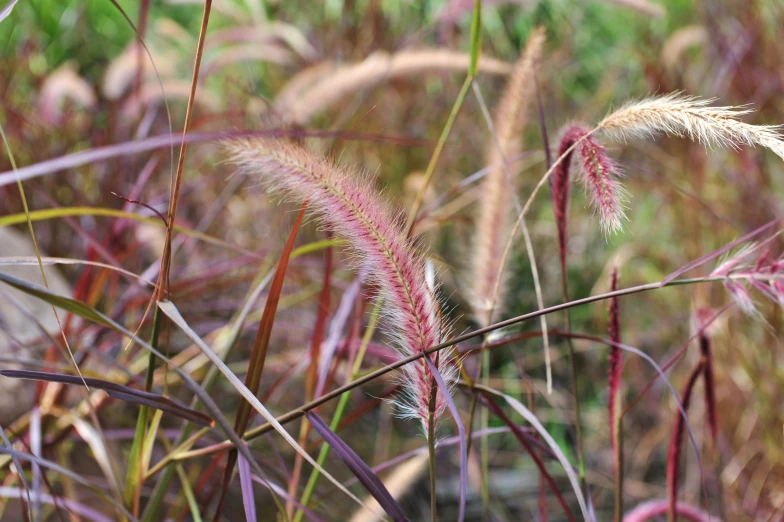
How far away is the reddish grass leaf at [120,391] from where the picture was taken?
1.84 ft

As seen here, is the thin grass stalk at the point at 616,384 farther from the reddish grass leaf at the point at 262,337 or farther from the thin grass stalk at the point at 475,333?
the reddish grass leaf at the point at 262,337

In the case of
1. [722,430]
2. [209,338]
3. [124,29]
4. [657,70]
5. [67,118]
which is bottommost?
[722,430]

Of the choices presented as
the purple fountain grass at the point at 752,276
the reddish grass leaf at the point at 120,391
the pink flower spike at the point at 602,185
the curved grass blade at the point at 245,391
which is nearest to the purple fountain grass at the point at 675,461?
the purple fountain grass at the point at 752,276

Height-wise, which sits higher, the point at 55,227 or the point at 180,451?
the point at 55,227

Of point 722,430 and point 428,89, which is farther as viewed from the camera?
point 428,89

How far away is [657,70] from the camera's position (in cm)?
207

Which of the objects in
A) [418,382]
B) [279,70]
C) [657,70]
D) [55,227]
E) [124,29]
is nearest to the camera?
[418,382]

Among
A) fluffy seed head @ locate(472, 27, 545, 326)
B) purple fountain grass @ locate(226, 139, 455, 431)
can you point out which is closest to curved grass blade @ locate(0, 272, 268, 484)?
purple fountain grass @ locate(226, 139, 455, 431)

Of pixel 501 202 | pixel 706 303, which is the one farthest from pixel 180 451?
pixel 706 303

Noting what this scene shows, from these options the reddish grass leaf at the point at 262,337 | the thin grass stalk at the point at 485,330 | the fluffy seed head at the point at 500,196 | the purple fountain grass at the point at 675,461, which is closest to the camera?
the thin grass stalk at the point at 485,330

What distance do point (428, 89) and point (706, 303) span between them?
1.38m

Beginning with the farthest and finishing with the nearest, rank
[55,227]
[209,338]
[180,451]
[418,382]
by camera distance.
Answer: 1. [55,227]
2. [209,338]
3. [180,451]
4. [418,382]

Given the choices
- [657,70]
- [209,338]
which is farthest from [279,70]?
[209,338]

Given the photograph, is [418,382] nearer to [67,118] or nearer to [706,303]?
[706,303]
